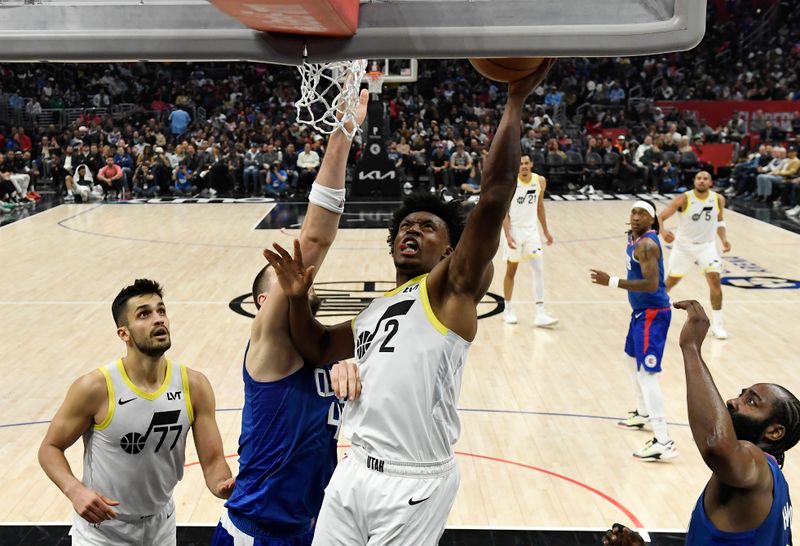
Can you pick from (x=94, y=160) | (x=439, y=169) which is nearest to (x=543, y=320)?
(x=439, y=169)

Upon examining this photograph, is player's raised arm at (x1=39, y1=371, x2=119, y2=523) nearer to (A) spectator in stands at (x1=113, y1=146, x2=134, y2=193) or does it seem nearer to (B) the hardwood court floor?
(B) the hardwood court floor

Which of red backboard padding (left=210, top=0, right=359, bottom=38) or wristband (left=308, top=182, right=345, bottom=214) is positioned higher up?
red backboard padding (left=210, top=0, right=359, bottom=38)

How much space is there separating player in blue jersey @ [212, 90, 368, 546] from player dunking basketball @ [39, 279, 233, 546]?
26 centimetres

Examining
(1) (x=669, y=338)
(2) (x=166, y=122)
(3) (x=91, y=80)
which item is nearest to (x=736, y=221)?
(1) (x=669, y=338)

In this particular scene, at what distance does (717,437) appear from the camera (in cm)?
286

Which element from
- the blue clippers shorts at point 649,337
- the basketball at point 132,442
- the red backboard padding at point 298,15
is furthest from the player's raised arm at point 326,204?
the blue clippers shorts at point 649,337

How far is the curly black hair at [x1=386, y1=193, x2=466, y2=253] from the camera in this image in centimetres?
337

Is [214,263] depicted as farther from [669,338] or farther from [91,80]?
[91,80]

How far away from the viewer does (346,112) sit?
3449mm

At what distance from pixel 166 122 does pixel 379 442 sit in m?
23.9

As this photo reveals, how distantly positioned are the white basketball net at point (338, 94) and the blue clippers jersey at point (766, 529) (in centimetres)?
175

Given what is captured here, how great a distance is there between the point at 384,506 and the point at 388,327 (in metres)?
0.55

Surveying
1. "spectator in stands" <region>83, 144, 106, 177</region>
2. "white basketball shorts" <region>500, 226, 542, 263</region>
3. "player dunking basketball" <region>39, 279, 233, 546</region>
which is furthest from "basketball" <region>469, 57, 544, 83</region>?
"spectator in stands" <region>83, 144, 106, 177</region>

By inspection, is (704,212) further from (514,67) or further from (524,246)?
(514,67)
